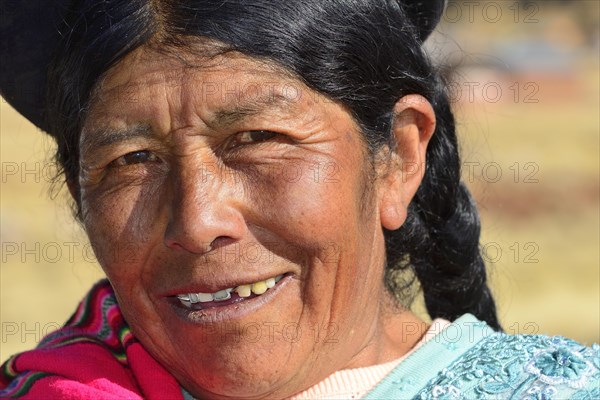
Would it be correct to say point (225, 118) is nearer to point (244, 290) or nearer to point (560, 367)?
point (244, 290)

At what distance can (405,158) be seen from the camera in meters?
2.72

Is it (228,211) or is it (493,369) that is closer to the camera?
(228,211)

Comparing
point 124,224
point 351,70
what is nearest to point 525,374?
point 351,70

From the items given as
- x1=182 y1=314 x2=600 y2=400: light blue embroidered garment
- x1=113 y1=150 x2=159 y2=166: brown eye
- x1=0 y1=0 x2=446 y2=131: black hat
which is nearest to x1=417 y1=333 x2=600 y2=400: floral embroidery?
x1=182 y1=314 x2=600 y2=400: light blue embroidered garment

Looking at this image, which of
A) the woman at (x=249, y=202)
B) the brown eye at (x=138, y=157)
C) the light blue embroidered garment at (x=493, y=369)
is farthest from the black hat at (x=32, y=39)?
the light blue embroidered garment at (x=493, y=369)

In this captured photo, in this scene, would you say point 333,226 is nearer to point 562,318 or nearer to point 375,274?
point 375,274

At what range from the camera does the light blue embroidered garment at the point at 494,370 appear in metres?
2.41

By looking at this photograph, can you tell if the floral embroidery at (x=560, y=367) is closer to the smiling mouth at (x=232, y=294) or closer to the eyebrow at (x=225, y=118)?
the smiling mouth at (x=232, y=294)

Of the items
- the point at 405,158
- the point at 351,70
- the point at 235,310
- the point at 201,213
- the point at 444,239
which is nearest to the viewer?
the point at 201,213

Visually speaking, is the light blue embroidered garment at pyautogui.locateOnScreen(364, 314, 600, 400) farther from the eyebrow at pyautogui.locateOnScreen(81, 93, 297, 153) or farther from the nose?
the eyebrow at pyautogui.locateOnScreen(81, 93, 297, 153)

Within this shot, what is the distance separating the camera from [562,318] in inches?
372

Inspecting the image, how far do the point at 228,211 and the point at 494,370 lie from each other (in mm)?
772

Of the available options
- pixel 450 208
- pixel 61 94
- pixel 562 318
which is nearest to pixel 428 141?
pixel 450 208

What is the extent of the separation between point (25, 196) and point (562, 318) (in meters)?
7.69
